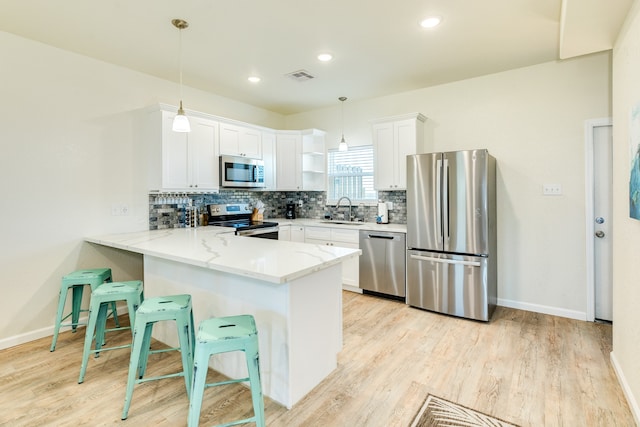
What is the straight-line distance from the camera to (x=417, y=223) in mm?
3639

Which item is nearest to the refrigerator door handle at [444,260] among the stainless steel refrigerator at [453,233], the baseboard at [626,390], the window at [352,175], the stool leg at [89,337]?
the stainless steel refrigerator at [453,233]

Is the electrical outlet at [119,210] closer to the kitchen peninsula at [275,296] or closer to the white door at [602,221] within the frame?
the kitchen peninsula at [275,296]

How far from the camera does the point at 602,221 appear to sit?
3.26 metres

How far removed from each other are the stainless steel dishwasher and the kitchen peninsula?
1681 millimetres

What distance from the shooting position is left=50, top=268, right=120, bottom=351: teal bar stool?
9.04 ft

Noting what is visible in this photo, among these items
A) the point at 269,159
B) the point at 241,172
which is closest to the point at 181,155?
the point at 241,172

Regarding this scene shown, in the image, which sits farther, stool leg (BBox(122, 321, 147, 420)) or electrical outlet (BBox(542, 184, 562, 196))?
electrical outlet (BBox(542, 184, 562, 196))

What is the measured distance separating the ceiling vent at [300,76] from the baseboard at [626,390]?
3753 millimetres

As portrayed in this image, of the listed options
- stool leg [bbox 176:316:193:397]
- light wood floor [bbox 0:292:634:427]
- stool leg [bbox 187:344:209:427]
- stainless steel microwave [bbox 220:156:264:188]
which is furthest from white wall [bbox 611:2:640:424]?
stainless steel microwave [bbox 220:156:264:188]

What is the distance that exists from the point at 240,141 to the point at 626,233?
3.98 m

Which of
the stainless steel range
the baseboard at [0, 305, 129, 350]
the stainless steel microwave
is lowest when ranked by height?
the baseboard at [0, 305, 129, 350]

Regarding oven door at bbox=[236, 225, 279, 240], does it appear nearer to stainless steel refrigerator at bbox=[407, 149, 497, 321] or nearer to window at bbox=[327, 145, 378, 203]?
window at bbox=[327, 145, 378, 203]

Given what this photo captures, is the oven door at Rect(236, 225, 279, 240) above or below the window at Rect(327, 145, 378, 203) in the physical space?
below

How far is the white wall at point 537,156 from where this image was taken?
3.33 meters
